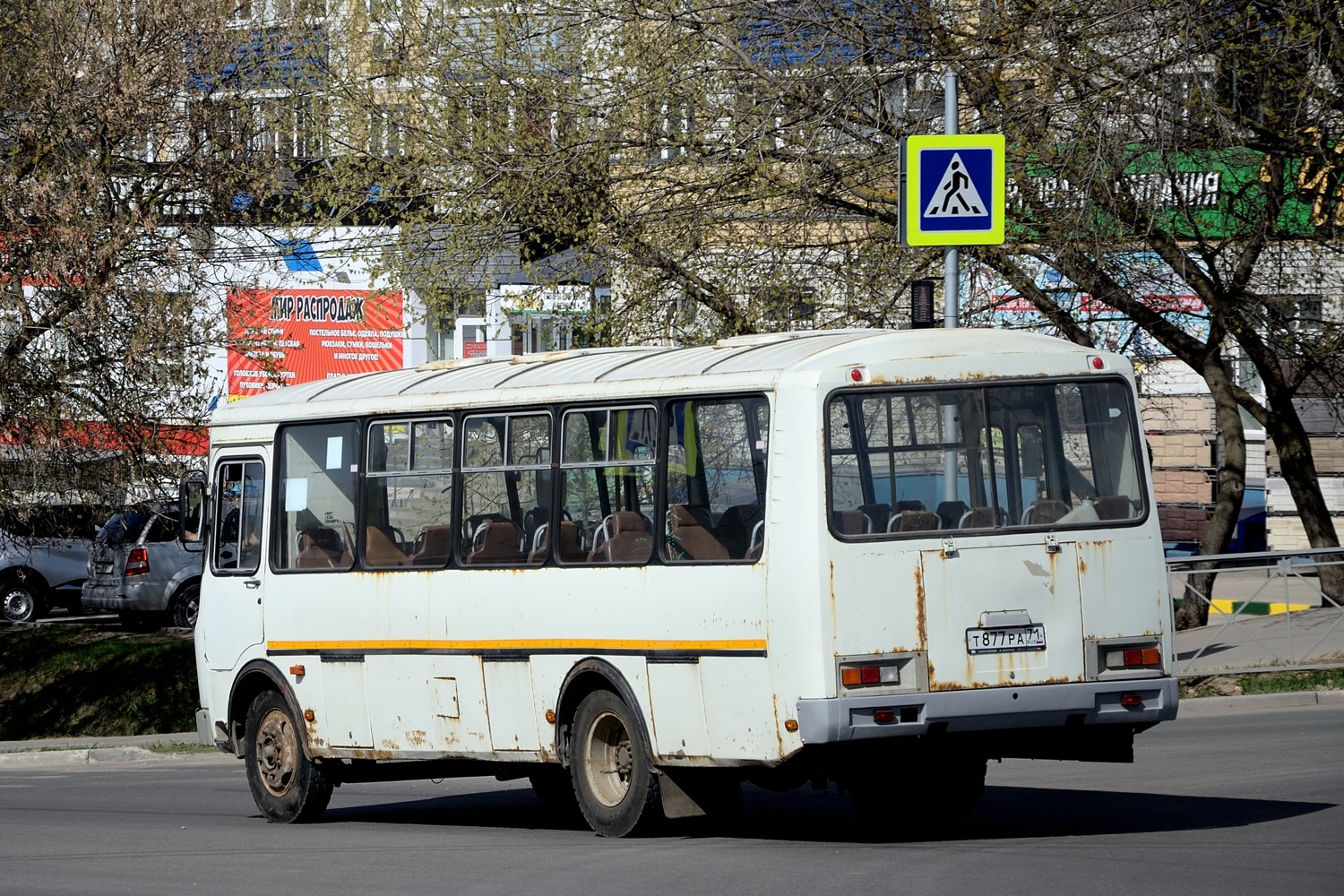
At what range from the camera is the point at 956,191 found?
1515 cm

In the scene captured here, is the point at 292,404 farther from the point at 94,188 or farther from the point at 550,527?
the point at 94,188

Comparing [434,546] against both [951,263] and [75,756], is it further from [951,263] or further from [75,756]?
[75,756]

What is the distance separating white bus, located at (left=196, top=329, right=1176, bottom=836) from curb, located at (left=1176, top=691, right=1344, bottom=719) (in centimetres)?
787

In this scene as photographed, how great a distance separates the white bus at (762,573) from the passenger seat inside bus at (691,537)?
2 centimetres

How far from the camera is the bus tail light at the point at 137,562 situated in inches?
1166

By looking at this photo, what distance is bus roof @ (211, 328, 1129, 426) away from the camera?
32.5 feet

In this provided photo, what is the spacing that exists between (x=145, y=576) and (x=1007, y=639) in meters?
22.2

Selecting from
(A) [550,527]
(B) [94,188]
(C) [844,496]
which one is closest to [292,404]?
(A) [550,527]

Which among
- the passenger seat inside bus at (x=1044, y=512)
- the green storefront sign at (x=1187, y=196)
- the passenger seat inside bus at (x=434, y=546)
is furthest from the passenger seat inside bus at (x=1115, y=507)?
the green storefront sign at (x=1187, y=196)

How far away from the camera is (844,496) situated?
9617 millimetres

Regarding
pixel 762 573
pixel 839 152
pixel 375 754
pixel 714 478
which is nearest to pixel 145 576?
pixel 839 152

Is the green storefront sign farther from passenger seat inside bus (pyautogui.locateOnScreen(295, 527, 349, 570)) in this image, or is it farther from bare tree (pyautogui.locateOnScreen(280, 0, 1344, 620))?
passenger seat inside bus (pyautogui.locateOnScreen(295, 527, 349, 570))

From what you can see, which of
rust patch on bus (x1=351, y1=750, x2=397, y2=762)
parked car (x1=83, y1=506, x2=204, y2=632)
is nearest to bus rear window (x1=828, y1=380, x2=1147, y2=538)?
rust patch on bus (x1=351, y1=750, x2=397, y2=762)

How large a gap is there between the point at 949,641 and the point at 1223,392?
13568 millimetres
